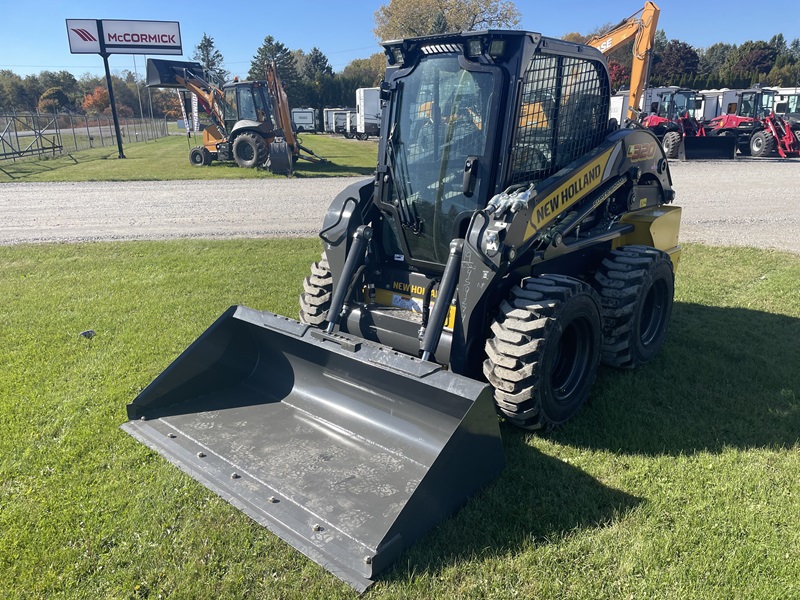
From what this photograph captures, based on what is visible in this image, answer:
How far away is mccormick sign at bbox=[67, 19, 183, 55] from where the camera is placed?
1076 inches

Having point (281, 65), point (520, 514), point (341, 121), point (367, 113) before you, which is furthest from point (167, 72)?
point (281, 65)

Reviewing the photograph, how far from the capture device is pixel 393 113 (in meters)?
4.44

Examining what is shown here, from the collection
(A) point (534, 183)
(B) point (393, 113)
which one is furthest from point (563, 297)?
(B) point (393, 113)

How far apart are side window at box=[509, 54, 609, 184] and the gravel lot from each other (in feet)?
20.9

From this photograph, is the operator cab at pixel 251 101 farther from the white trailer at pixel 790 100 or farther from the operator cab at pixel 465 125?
the white trailer at pixel 790 100

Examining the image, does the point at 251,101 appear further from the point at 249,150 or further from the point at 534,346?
the point at 534,346

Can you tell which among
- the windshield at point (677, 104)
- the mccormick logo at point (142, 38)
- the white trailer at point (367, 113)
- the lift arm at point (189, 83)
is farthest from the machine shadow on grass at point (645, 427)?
the white trailer at point (367, 113)

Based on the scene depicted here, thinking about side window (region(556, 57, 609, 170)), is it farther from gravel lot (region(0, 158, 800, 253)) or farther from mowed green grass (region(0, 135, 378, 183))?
mowed green grass (region(0, 135, 378, 183))

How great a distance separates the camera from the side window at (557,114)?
4137mm

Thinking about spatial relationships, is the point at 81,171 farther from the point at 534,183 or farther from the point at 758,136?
the point at 758,136

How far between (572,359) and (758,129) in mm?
24877

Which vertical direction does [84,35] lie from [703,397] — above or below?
above

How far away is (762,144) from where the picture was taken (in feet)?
79.1

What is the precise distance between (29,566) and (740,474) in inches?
152
